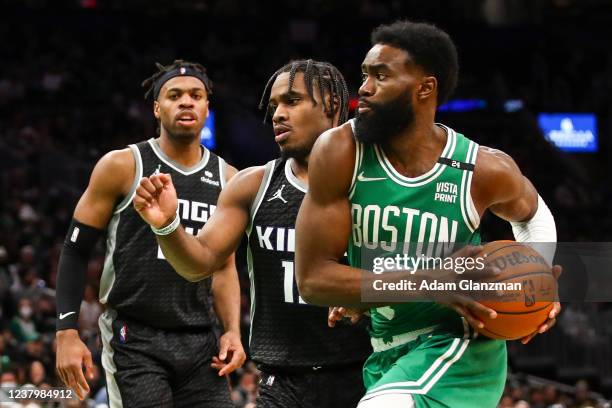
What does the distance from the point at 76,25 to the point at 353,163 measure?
62.4 ft

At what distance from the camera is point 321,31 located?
24469 mm

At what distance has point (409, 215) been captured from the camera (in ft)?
13.2

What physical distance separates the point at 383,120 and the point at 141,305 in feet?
6.60

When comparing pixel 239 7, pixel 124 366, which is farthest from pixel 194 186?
pixel 239 7

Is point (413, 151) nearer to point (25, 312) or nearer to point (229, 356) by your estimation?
point (229, 356)

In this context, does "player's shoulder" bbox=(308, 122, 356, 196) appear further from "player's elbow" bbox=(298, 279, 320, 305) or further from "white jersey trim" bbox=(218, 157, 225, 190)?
"white jersey trim" bbox=(218, 157, 225, 190)

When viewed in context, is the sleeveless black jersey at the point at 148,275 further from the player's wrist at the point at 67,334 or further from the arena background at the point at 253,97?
the arena background at the point at 253,97

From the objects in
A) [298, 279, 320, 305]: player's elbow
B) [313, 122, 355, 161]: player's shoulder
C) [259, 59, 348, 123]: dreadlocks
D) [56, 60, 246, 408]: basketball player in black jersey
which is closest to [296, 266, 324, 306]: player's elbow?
[298, 279, 320, 305]: player's elbow

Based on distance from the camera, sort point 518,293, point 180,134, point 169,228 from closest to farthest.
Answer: point 518,293
point 169,228
point 180,134

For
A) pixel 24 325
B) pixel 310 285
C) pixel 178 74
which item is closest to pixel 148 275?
pixel 178 74

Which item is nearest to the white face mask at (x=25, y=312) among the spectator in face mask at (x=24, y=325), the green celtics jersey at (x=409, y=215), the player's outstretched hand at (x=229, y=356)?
the spectator in face mask at (x=24, y=325)

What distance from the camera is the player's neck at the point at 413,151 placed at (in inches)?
162

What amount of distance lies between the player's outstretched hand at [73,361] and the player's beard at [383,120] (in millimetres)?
2055

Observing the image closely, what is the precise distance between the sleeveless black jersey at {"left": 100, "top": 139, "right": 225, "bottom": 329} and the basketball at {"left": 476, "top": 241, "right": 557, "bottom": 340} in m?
2.09
